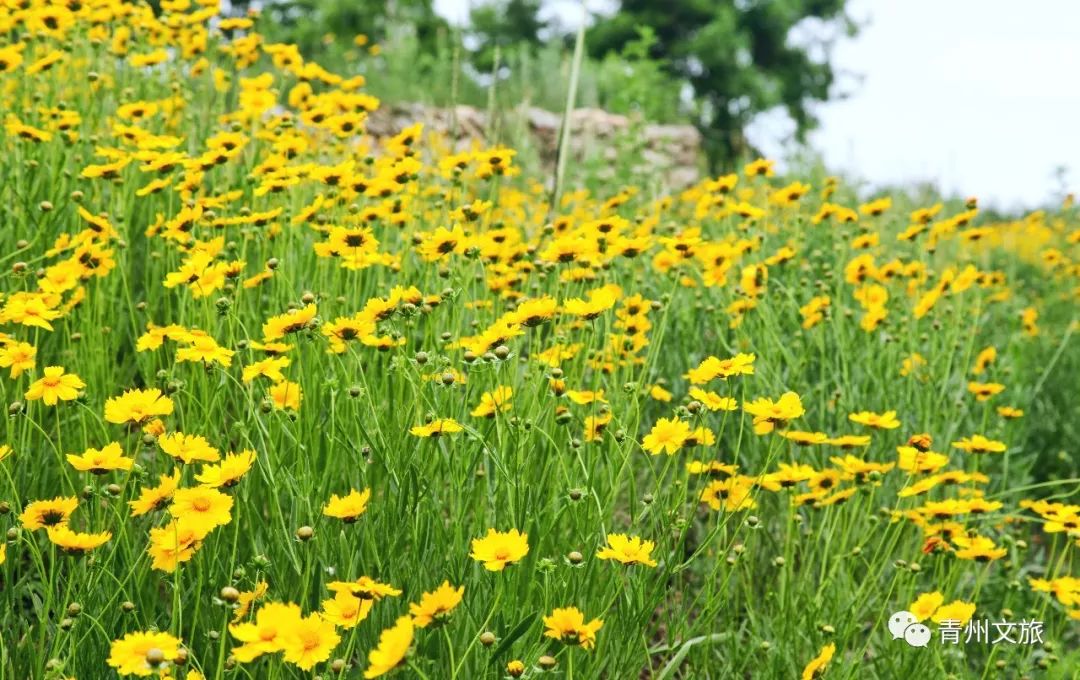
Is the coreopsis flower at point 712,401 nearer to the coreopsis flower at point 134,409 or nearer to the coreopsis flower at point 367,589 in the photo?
the coreopsis flower at point 367,589

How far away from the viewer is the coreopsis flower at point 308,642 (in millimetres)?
1202

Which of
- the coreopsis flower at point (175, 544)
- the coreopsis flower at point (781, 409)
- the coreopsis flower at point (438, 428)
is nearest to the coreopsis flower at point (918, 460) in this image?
the coreopsis flower at point (781, 409)

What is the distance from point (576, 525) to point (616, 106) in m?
7.08

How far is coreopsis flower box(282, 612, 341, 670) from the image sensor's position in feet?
3.94

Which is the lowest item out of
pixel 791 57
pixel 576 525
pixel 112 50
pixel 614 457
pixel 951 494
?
pixel 951 494

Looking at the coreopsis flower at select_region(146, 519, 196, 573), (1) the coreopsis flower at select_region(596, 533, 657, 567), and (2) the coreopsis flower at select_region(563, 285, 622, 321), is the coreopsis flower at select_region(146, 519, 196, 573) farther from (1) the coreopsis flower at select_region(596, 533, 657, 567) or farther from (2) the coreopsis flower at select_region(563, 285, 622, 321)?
(2) the coreopsis flower at select_region(563, 285, 622, 321)

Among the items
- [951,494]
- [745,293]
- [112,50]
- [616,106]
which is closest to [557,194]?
[745,293]

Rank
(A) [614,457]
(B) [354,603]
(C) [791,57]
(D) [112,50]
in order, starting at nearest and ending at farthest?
1. (B) [354,603]
2. (A) [614,457]
3. (D) [112,50]
4. (C) [791,57]

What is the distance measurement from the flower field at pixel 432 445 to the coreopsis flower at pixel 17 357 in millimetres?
14

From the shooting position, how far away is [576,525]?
70.2 inches

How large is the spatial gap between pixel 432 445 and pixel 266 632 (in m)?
0.69

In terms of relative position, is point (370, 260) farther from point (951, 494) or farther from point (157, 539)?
point (951, 494)

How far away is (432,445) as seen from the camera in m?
1.87

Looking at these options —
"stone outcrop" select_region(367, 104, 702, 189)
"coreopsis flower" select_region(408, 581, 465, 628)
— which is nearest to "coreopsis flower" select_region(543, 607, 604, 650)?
"coreopsis flower" select_region(408, 581, 465, 628)
